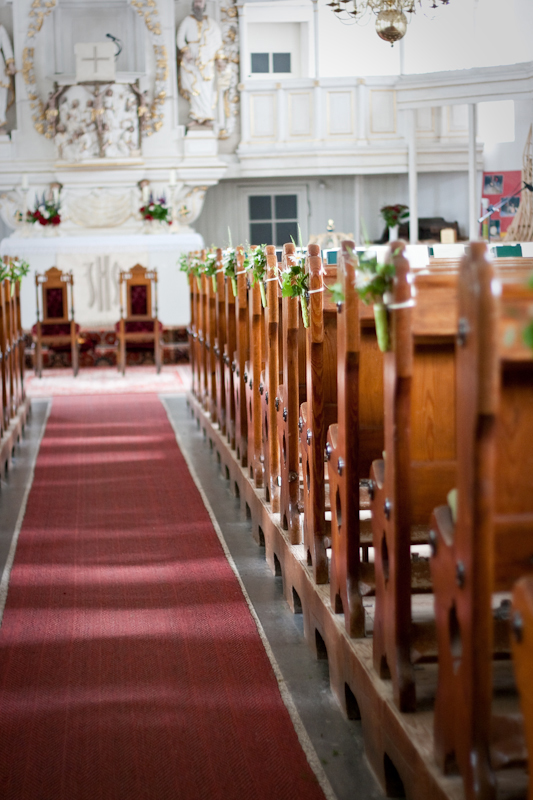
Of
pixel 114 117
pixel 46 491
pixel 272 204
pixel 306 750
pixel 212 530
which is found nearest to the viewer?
pixel 306 750

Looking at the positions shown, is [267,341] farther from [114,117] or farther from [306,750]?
[114,117]

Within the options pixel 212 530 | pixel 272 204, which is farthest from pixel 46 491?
pixel 272 204

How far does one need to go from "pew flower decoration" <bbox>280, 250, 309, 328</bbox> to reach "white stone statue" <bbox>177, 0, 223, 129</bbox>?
9.30 metres

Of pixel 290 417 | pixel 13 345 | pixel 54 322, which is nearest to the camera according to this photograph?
pixel 290 417

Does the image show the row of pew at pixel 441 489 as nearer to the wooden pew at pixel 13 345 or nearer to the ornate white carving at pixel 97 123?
the wooden pew at pixel 13 345

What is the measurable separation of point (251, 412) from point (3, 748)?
237cm

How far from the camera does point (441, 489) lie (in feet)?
7.03

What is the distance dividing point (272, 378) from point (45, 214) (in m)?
8.43

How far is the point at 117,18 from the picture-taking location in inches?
476

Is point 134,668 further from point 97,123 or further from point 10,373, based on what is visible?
point 97,123

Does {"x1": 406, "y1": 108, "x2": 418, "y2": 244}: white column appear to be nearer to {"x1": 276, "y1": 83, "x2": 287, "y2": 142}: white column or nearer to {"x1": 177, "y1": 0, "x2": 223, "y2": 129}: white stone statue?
{"x1": 276, "y1": 83, "x2": 287, "y2": 142}: white column

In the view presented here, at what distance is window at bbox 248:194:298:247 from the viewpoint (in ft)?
43.4

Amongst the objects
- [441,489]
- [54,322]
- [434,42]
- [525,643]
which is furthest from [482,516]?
[434,42]

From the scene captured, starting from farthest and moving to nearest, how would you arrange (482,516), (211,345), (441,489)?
(211,345) < (441,489) < (482,516)
